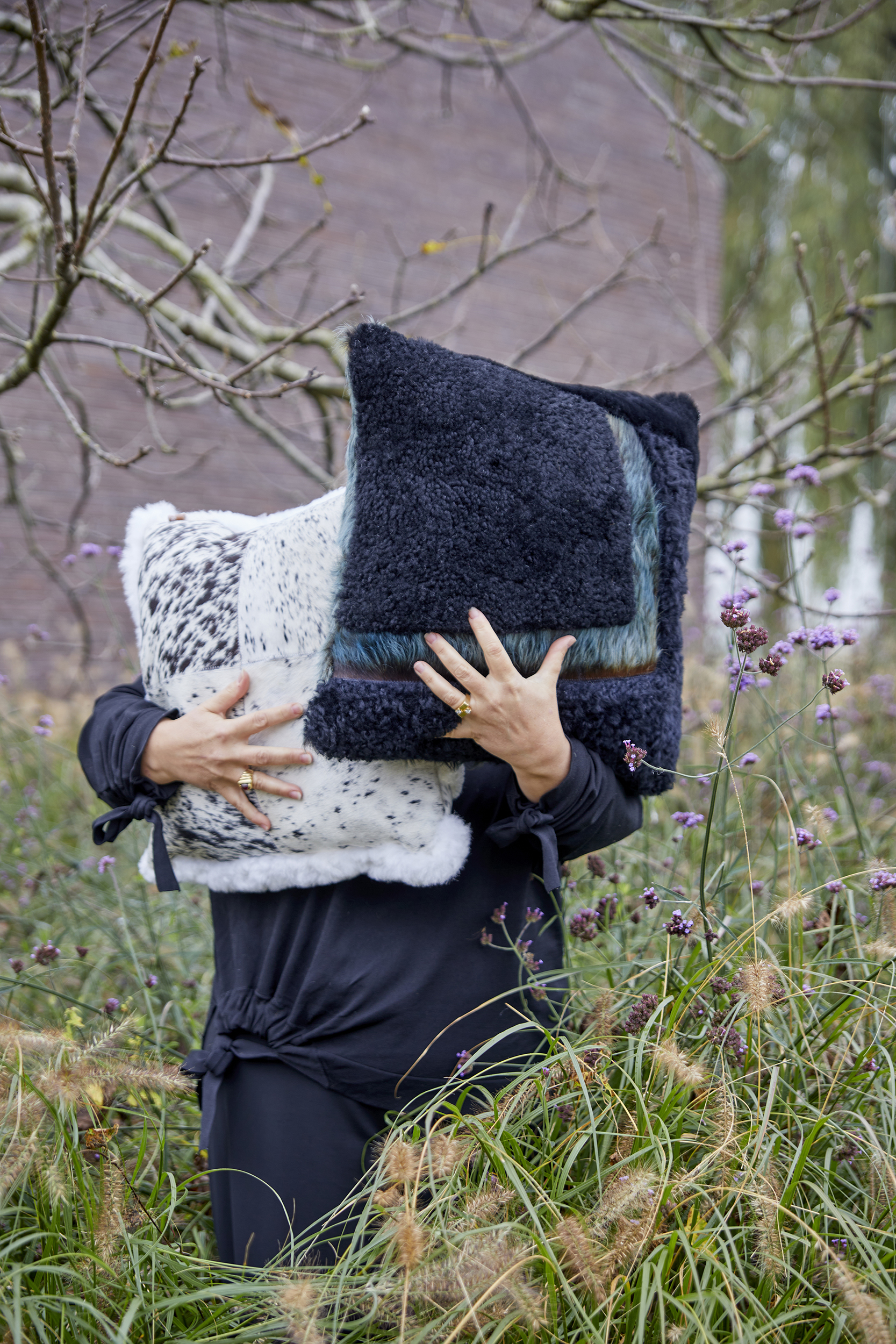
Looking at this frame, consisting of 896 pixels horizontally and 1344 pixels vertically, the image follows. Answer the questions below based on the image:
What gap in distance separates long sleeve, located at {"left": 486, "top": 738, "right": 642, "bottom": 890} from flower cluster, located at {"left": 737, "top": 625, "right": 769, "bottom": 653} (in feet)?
0.87

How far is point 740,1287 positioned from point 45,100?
208cm

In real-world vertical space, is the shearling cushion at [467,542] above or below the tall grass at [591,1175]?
above

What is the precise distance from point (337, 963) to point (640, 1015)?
0.47m

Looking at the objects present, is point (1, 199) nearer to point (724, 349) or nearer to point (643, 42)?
point (643, 42)

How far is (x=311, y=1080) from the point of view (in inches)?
52.9

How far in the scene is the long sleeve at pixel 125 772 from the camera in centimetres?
136

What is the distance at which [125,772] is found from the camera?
1358 millimetres

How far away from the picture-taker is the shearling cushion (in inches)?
47.5

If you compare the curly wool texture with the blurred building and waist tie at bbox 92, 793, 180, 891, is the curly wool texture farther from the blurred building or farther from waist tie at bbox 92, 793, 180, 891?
the blurred building

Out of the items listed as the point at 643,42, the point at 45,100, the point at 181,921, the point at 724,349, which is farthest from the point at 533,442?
the point at 724,349

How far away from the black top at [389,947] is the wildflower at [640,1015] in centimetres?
16

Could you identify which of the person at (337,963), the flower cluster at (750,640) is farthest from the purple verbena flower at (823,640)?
the person at (337,963)

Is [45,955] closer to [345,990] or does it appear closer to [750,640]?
[345,990]

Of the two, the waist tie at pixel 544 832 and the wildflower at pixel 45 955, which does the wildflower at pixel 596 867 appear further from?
the wildflower at pixel 45 955
